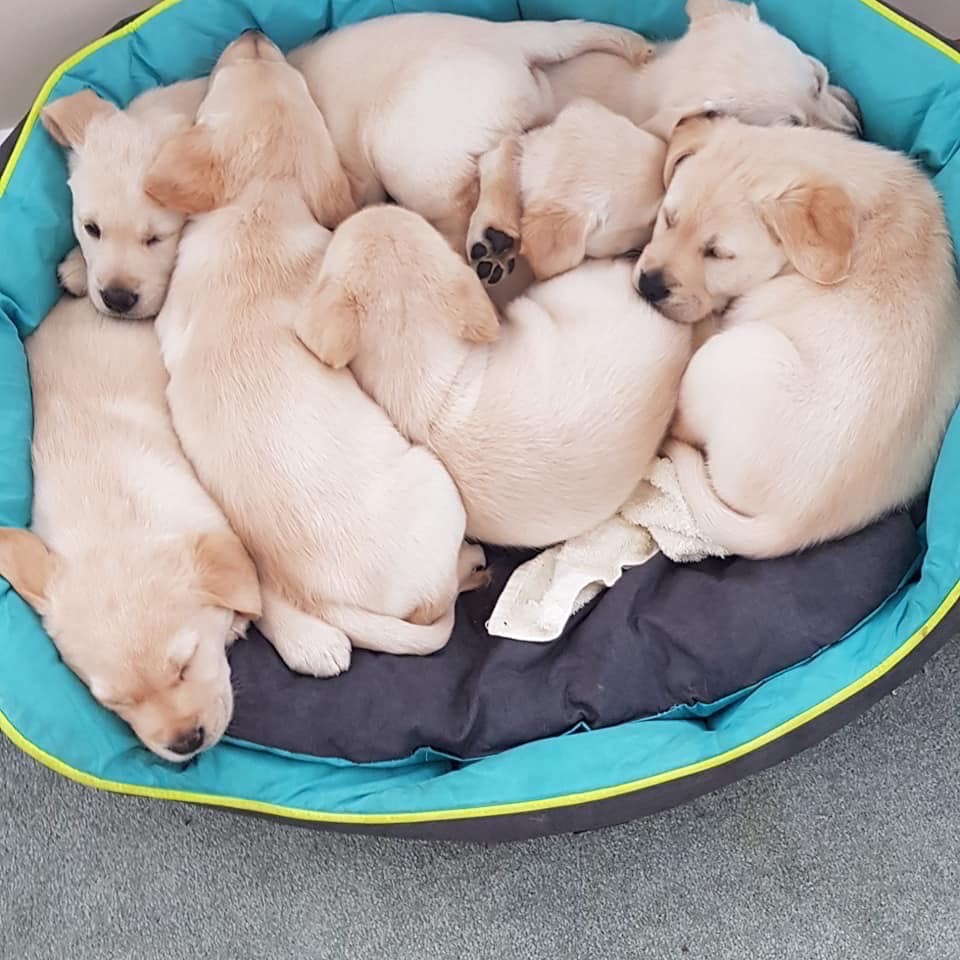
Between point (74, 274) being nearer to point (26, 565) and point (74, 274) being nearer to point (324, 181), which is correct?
point (324, 181)

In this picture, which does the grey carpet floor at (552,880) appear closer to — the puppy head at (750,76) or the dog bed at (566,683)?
the dog bed at (566,683)

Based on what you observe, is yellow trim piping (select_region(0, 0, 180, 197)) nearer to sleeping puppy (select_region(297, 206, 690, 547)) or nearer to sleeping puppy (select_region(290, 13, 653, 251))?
sleeping puppy (select_region(290, 13, 653, 251))

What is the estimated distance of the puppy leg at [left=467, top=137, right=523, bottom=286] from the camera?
1.89m

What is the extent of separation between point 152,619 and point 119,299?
1.99 feet

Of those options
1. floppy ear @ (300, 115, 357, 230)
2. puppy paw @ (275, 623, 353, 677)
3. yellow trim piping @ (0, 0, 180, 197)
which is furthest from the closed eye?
yellow trim piping @ (0, 0, 180, 197)

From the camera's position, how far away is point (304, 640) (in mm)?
1759

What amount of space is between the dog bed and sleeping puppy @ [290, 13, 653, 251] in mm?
523

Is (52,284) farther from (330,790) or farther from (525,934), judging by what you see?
(525,934)

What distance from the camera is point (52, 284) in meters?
2.03

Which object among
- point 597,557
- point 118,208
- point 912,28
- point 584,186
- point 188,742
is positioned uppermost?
point 912,28

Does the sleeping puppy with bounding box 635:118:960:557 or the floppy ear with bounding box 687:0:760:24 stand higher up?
the floppy ear with bounding box 687:0:760:24

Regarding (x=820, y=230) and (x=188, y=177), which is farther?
(x=188, y=177)

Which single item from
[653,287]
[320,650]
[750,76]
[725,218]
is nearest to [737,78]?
[750,76]

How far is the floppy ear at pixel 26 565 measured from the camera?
167cm
